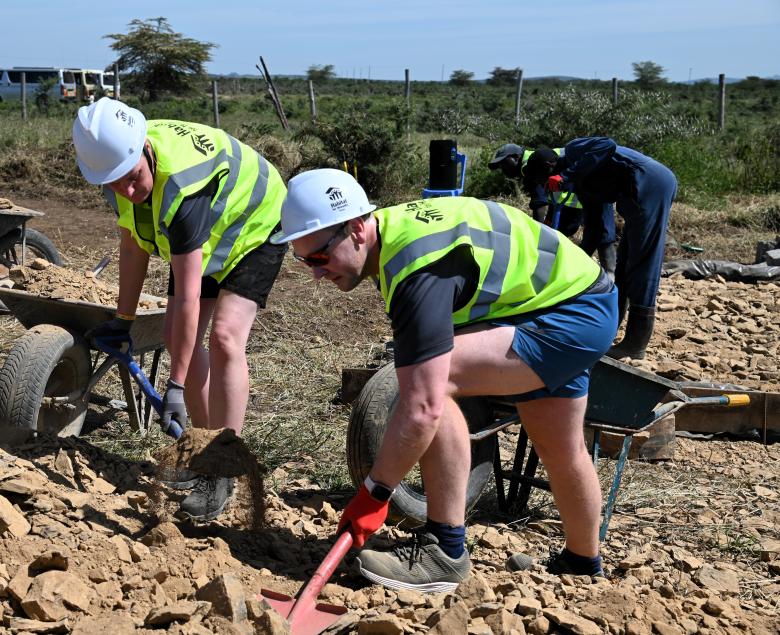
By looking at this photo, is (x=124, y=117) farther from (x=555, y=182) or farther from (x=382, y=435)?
(x=555, y=182)

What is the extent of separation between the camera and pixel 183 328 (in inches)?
136

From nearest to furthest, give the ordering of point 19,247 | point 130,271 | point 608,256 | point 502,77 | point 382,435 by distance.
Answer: point 382,435 → point 130,271 → point 19,247 → point 608,256 → point 502,77

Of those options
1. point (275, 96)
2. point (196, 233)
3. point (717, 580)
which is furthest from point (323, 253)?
point (275, 96)

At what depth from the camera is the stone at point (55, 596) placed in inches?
103

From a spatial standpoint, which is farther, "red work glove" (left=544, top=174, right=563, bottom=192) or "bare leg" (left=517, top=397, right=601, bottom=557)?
"red work glove" (left=544, top=174, right=563, bottom=192)

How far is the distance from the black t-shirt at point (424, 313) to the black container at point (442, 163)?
14.1ft

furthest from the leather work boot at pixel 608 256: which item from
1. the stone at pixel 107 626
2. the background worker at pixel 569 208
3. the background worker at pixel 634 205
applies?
the stone at pixel 107 626

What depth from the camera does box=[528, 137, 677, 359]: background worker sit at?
6707 millimetres

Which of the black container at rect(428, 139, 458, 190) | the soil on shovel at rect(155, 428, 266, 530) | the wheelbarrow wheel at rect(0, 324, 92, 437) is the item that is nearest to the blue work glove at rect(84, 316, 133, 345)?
the wheelbarrow wheel at rect(0, 324, 92, 437)

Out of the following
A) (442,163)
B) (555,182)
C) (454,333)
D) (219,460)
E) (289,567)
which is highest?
(442,163)

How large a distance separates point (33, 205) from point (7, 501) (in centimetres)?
1024

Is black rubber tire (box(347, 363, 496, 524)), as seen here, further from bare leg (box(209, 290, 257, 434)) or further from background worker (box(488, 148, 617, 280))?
background worker (box(488, 148, 617, 280))

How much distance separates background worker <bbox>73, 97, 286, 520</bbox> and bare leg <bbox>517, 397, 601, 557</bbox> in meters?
1.23

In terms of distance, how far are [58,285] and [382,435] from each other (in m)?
2.02
